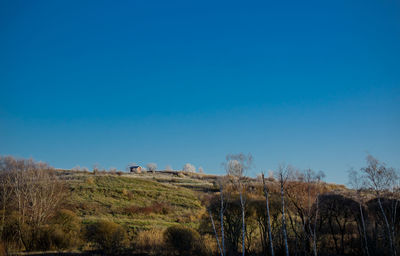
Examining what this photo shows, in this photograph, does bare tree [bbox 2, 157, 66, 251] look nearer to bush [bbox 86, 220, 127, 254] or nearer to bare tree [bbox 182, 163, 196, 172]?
bush [bbox 86, 220, 127, 254]

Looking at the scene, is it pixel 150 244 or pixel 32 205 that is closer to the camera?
pixel 150 244

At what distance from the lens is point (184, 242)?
2256 cm

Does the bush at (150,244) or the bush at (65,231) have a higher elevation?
the bush at (65,231)

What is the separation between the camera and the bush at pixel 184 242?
22.4m

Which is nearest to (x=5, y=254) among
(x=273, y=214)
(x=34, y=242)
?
(x=34, y=242)

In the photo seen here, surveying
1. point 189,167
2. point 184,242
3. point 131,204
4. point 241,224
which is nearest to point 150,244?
point 184,242

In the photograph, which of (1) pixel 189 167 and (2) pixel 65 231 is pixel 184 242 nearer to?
(2) pixel 65 231

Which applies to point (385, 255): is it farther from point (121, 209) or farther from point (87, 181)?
point (87, 181)

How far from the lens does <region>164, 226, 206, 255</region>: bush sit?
22391mm

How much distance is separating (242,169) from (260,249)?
6.93m

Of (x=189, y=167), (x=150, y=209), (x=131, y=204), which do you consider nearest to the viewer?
(x=150, y=209)

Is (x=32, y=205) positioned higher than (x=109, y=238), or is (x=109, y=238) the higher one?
(x=32, y=205)

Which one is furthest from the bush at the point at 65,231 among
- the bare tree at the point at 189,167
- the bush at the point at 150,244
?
the bare tree at the point at 189,167

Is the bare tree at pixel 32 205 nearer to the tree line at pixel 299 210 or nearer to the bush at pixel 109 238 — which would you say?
the bush at pixel 109 238
